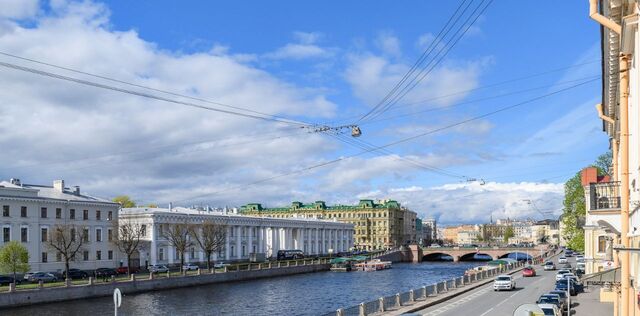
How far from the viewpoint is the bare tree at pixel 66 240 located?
73.4 metres

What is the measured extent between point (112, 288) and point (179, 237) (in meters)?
33.0

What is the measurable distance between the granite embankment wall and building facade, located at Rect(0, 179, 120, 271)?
1435 centimetres

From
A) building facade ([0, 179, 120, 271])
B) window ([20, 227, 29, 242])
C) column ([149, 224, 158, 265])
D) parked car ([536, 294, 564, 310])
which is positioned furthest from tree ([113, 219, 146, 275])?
parked car ([536, 294, 564, 310])

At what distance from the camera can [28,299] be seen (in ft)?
181

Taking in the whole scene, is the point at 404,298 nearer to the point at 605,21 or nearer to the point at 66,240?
the point at 605,21

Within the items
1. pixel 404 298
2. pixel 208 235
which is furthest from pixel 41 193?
pixel 404 298

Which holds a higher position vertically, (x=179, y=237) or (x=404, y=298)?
(x=404, y=298)

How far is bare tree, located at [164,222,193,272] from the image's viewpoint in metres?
95.1

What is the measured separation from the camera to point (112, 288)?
212ft

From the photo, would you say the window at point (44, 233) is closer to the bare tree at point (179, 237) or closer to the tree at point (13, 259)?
the tree at point (13, 259)

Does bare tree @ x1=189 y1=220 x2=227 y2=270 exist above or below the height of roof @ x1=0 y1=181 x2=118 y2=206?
below

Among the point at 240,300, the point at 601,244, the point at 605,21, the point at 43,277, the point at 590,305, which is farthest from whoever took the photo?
the point at 43,277

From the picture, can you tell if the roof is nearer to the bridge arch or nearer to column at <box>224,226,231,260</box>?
column at <box>224,226,231,260</box>

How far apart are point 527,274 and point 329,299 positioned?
2373 cm
